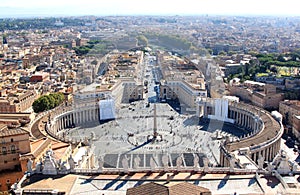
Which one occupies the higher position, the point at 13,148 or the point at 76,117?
the point at 13,148

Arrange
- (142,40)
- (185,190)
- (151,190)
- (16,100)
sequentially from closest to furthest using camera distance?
(151,190) < (185,190) < (142,40) < (16,100)

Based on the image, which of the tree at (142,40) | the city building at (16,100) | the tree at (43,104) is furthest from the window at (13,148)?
the city building at (16,100)

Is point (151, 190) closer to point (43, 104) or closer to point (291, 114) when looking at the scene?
point (291, 114)

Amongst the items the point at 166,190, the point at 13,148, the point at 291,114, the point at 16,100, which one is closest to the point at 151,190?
the point at 166,190

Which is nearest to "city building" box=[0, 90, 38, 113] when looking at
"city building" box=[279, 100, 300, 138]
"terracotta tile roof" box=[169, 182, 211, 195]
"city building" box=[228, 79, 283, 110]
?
"city building" box=[228, 79, 283, 110]

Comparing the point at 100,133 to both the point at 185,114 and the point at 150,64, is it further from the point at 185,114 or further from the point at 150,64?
the point at 150,64

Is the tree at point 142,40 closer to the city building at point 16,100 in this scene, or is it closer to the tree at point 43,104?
the tree at point 43,104

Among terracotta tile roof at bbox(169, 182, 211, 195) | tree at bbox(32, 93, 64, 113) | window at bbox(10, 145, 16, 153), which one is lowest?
tree at bbox(32, 93, 64, 113)

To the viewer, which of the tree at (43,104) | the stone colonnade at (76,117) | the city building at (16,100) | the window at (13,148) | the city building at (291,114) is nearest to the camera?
the window at (13,148)

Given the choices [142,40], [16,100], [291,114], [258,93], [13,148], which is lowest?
[291,114]

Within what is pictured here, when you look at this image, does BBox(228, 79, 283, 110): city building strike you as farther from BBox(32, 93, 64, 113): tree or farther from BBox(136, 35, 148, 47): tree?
BBox(32, 93, 64, 113): tree

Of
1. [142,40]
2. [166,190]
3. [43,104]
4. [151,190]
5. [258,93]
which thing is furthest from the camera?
[258,93]

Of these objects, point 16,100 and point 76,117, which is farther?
point 16,100
